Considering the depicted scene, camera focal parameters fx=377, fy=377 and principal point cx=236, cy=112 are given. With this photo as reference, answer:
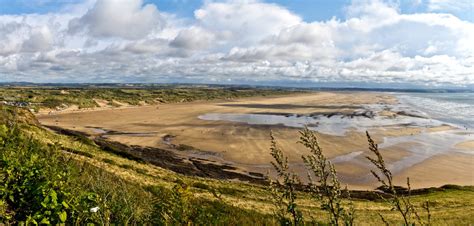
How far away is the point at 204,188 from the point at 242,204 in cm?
392

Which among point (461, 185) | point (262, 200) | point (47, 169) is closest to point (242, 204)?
point (262, 200)

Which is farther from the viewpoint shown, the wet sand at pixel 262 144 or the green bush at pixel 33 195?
the wet sand at pixel 262 144

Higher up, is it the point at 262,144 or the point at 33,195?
the point at 33,195

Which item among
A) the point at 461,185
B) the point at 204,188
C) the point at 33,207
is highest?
the point at 33,207

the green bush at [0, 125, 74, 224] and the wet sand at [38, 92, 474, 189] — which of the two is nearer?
the green bush at [0, 125, 74, 224]

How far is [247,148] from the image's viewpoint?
143 ft

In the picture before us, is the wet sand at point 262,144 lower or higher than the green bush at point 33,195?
lower

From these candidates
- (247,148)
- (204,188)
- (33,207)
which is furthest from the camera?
(247,148)

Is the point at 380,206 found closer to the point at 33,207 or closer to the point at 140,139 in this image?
the point at 33,207

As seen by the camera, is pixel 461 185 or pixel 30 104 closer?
pixel 461 185

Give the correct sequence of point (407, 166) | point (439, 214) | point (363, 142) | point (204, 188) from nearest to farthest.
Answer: point (439, 214) → point (204, 188) → point (407, 166) → point (363, 142)

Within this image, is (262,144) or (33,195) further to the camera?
(262,144)

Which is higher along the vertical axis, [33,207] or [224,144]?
[33,207]

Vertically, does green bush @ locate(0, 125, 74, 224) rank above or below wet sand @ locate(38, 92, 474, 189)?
above
